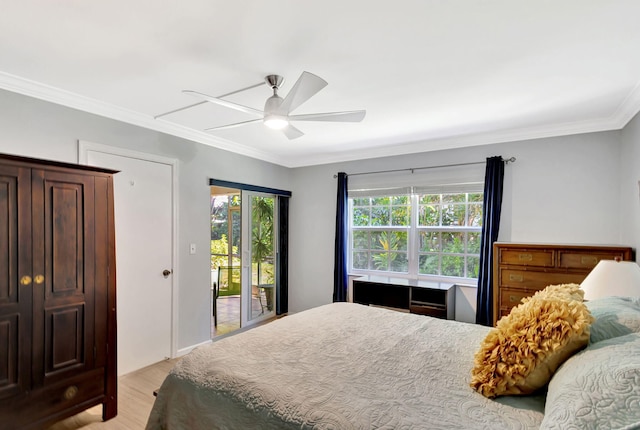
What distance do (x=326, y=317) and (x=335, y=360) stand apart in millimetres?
757

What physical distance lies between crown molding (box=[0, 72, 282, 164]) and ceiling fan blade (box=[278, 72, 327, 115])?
1792mm

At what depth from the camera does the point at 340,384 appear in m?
1.45

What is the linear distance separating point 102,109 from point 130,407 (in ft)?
8.30

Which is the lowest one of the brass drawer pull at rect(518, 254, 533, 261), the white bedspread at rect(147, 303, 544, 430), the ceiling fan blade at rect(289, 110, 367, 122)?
the white bedspread at rect(147, 303, 544, 430)

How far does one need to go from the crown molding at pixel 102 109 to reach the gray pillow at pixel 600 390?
3.53 metres

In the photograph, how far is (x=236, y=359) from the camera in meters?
1.72

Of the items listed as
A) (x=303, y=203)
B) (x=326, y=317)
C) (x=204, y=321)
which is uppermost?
(x=303, y=203)

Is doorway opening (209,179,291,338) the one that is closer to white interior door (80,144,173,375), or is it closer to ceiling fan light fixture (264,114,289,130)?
white interior door (80,144,173,375)

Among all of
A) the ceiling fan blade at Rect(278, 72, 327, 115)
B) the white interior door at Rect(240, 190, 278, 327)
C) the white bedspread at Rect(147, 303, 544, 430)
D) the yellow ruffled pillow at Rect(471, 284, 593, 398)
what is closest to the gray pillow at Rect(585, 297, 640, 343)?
the yellow ruffled pillow at Rect(471, 284, 593, 398)

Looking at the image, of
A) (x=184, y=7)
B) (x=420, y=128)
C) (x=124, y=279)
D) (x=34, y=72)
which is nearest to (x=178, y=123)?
(x=34, y=72)

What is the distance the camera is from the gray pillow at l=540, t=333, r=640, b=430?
2.72 ft

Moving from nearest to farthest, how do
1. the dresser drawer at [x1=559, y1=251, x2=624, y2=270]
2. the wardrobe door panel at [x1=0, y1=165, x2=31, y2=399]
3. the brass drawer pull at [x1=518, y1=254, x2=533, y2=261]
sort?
1. the wardrobe door panel at [x1=0, y1=165, x2=31, y2=399]
2. the dresser drawer at [x1=559, y1=251, x2=624, y2=270]
3. the brass drawer pull at [x1=518, y1=254, x2=533, y2=261]

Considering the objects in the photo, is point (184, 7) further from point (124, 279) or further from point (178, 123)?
point (124, 279)

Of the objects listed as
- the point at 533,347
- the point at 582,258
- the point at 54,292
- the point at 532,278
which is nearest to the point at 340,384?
the point at 533,347
